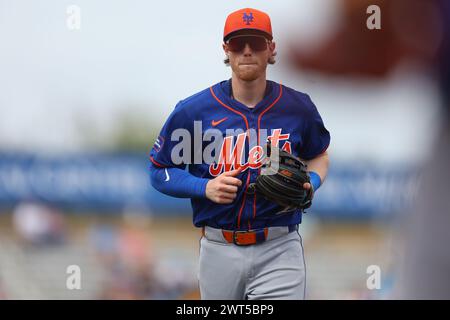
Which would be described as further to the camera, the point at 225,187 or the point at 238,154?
the point at 238,154

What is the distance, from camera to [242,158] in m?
2.26

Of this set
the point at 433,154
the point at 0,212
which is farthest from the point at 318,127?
the point at 0,212

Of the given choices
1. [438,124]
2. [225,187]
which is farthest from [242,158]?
[438,124]

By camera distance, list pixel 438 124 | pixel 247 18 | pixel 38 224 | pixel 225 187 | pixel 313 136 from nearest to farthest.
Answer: pixel 438 124 < pixel 225 187 < pixel 247 18 < pixel 313 136 < pixel 38 224

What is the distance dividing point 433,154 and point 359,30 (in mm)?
290

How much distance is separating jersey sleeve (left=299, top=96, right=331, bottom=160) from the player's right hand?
0.31 meters

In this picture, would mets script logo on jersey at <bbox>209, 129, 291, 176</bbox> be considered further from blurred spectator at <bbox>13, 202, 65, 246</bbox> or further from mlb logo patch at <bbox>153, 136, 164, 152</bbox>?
blurred spectator at <bbox>13, 202, 65, 246</bbox>

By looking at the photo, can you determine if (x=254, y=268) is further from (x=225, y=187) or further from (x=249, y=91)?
(x=249, y=91)

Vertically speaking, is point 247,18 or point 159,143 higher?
point 247,18

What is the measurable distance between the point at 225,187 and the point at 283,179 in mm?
193

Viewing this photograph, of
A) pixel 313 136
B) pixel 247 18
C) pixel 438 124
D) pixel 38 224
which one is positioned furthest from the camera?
pixel 38 224

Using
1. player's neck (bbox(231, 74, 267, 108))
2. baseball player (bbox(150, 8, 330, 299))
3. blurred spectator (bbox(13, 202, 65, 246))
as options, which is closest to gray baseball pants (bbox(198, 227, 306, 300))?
baseball player (bbox(150, 8, 330, 299))

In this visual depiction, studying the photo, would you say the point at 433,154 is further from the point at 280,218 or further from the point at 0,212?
the point at 0,212

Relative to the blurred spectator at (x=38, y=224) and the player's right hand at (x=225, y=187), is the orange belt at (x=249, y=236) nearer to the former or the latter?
the player's right hand at (x=225, y=187)
